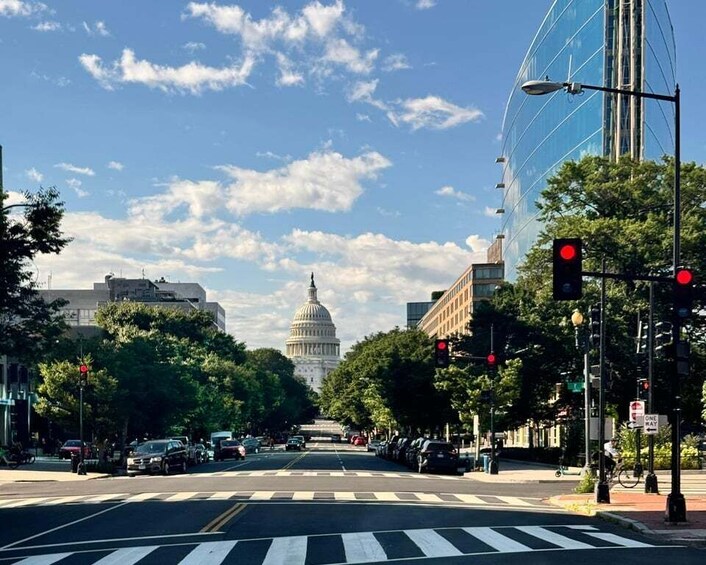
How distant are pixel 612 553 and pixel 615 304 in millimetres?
41835

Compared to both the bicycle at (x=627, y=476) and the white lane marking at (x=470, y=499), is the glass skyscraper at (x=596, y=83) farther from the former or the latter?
the white lane marking at (x=470, y=499)

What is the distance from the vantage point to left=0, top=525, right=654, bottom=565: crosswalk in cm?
1614

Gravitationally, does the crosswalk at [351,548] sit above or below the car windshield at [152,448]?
above

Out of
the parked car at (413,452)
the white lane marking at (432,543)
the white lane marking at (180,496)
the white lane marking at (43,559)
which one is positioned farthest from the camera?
the parked car at (413,452)

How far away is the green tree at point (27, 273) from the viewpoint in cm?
3591

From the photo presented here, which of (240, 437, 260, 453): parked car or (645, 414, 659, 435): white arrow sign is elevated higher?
(645, 414, 659, 435): white arrow sign

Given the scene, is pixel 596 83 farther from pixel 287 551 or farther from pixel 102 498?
pixel 287 551

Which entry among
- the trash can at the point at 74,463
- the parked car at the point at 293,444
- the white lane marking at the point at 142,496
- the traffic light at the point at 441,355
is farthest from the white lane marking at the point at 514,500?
the parked car at the point at 293,444

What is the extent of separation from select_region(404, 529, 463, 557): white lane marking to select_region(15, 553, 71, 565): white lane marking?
5.99 metres

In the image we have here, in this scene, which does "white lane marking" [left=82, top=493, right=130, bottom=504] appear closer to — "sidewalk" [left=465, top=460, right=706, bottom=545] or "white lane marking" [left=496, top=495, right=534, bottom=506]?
"white lane marking" [left=496, top=495, right=534, bottom=506]

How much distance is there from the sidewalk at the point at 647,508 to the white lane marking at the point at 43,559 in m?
11.2

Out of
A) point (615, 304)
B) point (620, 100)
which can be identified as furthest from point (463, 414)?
point (620, 100)

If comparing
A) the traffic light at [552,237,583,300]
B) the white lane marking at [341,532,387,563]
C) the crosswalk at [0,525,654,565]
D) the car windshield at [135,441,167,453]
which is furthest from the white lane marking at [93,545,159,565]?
the car windshield at [135,441,167,453]

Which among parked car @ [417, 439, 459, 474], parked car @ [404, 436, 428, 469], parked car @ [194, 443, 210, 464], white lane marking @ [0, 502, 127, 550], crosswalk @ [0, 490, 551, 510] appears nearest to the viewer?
white lane marking @ [0, 502, 127, 550]
